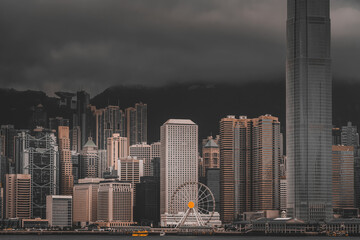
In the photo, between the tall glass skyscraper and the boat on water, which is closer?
the tall glass skyscraper

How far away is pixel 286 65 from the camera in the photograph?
18550cm

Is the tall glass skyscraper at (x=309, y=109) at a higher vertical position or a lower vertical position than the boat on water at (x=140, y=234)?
higher

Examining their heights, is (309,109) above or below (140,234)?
above

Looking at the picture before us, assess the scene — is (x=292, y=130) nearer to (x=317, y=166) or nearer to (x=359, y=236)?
(x=317, y=166)

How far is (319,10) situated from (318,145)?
29636 mm

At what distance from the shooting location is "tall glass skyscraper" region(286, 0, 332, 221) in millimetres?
179500

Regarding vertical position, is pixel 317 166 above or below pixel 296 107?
below

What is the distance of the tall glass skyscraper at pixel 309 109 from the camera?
179500 millimetres

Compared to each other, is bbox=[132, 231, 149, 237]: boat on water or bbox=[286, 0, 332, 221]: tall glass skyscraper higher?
bbox=[286, 0, 332, 221]: tall glass skyscraper

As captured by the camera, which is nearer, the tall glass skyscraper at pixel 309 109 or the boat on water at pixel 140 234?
the tall glass skyscraper at pixel 309 109

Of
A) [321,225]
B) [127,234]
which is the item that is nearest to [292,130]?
[321,225]

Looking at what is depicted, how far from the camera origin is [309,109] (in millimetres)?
180000

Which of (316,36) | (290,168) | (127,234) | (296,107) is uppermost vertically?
(316,36)

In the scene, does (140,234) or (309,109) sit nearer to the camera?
(309,109)
